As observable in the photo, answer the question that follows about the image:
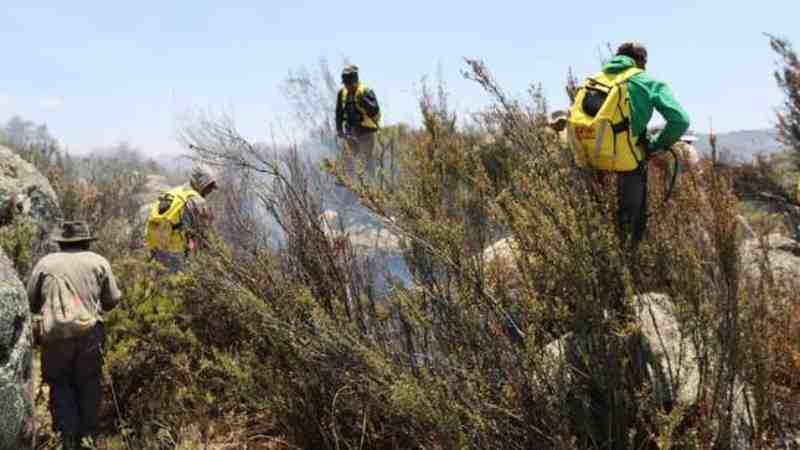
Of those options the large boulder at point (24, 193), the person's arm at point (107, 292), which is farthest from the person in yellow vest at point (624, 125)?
the large boulder at point (24, 193)

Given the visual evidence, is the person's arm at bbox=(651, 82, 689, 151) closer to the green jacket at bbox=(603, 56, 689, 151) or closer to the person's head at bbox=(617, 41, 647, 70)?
the green jacket at bbox=(603, 56, 689, 151)

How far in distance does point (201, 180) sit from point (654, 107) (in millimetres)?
3869

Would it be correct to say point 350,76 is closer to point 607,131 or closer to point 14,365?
point 607,131

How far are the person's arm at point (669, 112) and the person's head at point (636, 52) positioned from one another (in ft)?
1.04

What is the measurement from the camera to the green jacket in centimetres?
330

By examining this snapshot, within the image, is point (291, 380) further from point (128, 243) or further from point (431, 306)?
point (128, 243)

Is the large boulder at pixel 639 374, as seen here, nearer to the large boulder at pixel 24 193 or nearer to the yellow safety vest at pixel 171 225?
the yellow safety vest at pixel 171 225

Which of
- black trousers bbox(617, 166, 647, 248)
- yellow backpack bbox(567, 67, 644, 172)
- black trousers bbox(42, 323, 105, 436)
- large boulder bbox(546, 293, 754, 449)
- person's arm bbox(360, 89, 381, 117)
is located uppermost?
person's arm bbox(360, 89, 381, 117)

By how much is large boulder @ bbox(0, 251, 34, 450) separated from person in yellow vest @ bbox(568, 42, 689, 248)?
2851 mm

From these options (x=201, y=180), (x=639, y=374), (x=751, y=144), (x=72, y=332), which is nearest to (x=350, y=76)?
(x=201, y=180)

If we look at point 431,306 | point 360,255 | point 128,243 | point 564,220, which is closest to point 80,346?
point 360,255

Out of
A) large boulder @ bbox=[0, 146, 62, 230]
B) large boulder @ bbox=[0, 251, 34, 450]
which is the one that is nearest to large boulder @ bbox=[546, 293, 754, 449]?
large boulder @ bbox=[0, 251, 34, 450]

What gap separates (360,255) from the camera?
4.07m

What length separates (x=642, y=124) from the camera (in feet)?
11.0
